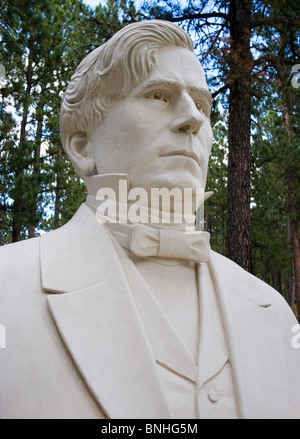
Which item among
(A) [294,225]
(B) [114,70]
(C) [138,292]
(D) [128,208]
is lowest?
(C) [138,292]

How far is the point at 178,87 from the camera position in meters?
2.58

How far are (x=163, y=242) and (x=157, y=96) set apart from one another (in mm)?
682

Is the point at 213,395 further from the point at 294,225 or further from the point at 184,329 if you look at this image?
the point at 294,225

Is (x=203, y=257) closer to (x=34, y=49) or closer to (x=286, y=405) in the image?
(x=286, y=405)

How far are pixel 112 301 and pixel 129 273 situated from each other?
196mm

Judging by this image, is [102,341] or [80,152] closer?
[102,341]

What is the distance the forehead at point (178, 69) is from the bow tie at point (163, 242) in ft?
2.22

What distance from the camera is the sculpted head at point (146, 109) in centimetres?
252

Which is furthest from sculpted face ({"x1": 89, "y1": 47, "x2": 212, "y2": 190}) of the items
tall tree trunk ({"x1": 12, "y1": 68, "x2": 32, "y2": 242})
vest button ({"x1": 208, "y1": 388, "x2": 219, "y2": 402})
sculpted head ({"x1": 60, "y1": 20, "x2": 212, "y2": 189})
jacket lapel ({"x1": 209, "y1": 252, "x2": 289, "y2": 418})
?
tall tree trunk ({"x1": 12, "y1": 68, "x2": 32, "y2": 242})

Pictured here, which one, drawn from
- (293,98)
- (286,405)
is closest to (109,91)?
(286,405)

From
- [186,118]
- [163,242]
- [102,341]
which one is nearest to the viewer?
[102,341]

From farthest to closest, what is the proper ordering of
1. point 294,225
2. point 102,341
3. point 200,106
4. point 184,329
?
point 294,225
point 200,106
point 184,329
point 102,341

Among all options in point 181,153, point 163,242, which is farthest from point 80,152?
point 163,242

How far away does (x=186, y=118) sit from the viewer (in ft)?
8.25
